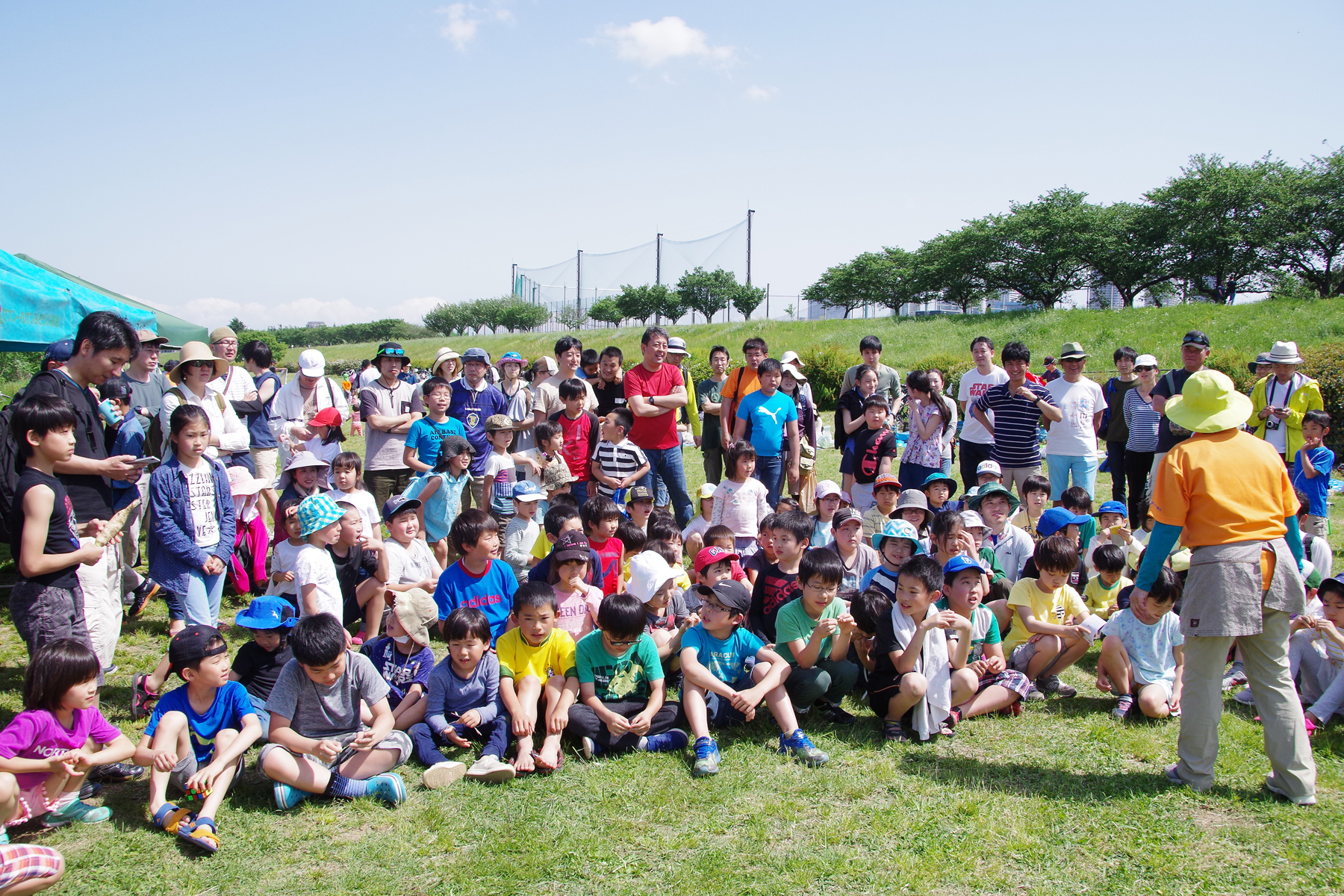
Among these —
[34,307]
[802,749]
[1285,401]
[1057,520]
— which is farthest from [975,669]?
[34,307]

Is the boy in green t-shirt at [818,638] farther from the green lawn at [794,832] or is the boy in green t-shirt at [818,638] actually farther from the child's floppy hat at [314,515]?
the child's floppy hat at [314,515]

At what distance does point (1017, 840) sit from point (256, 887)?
2898 mm

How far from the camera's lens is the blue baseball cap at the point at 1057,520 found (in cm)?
555

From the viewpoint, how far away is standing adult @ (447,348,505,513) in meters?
6.84

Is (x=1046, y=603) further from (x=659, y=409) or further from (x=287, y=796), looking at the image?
(x=287, y=796)

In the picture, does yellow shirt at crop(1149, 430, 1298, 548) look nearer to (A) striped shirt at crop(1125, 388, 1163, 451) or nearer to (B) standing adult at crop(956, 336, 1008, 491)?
(B) standing adult at crop(956, 336, 1008, 491)

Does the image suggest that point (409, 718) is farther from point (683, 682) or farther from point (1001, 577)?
point (1001, 577)

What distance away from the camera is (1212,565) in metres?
3.32

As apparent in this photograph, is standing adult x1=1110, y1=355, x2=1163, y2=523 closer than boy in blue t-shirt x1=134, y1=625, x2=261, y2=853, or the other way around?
boy in blue t-shirt x1=134, y1=625, x2=261, y2=853

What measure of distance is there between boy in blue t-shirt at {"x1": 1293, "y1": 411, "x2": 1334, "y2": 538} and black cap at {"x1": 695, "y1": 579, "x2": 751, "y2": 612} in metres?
4.82

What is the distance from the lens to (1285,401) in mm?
6836

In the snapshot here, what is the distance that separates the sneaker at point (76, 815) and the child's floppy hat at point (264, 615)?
0.89 metres

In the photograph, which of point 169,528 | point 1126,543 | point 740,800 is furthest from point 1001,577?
point 169,528

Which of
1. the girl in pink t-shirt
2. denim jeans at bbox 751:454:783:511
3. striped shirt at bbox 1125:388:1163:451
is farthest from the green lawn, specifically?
striped shirt at bbox 1125:388:1163:451
